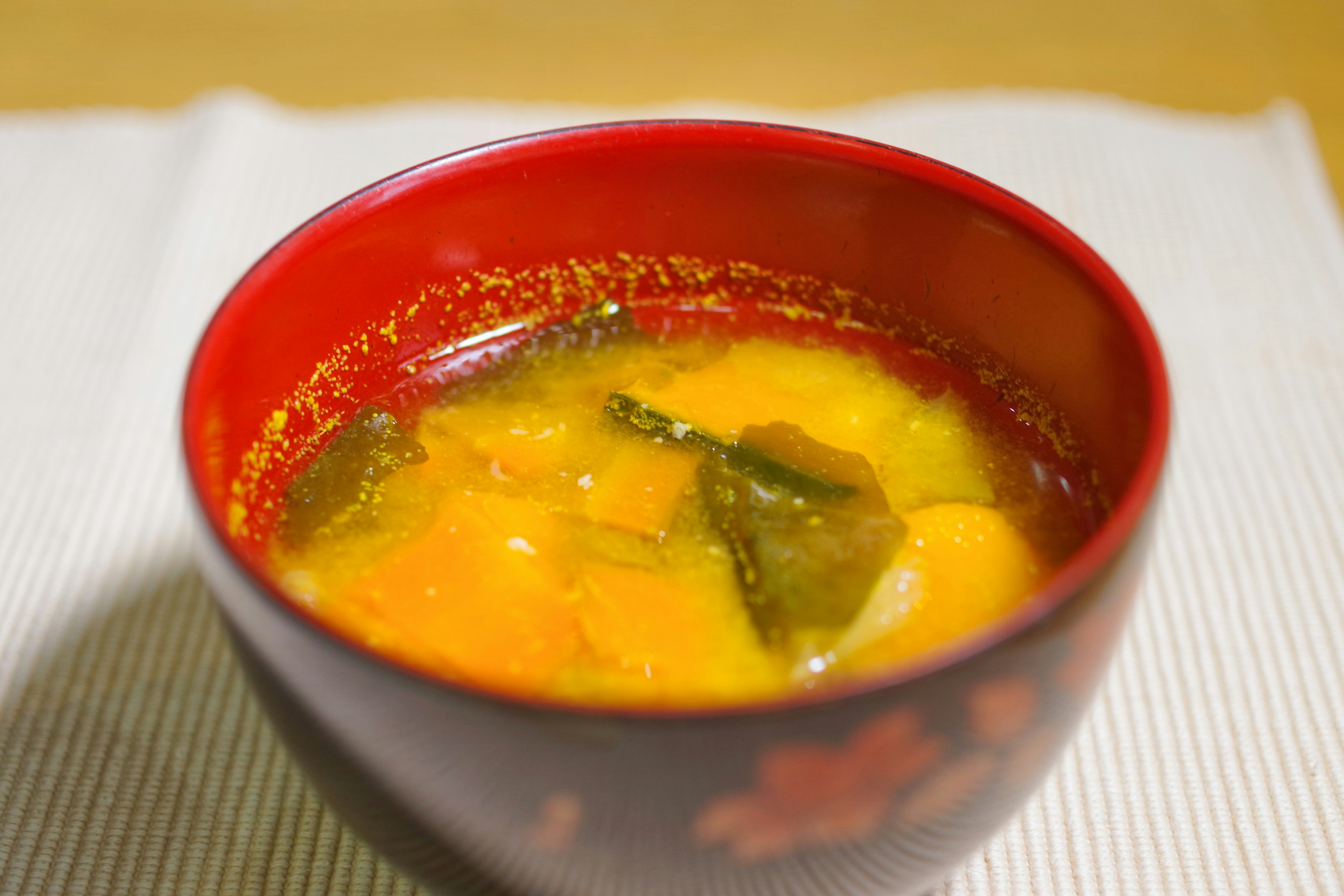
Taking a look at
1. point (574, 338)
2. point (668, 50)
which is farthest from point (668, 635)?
point (668, 50)

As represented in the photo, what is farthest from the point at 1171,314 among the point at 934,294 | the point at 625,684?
the point at 625,684

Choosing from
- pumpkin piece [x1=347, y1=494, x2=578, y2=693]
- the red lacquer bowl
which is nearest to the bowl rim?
the red lacquer bowl

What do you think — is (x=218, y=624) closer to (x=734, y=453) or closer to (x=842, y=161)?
(x=734, y=453)

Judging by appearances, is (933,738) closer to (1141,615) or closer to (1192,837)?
(1192,837)

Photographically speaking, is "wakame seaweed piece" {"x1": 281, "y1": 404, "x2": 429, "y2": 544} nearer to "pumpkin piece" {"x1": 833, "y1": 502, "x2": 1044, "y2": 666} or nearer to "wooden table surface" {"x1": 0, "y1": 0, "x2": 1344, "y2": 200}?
"pumpkin piece" {"x1": 833, "y1": 502, "x2": 1044, "y2": 666}

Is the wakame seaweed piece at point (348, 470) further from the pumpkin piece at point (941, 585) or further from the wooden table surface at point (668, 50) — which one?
the wooden table surface at point (668, 50)
